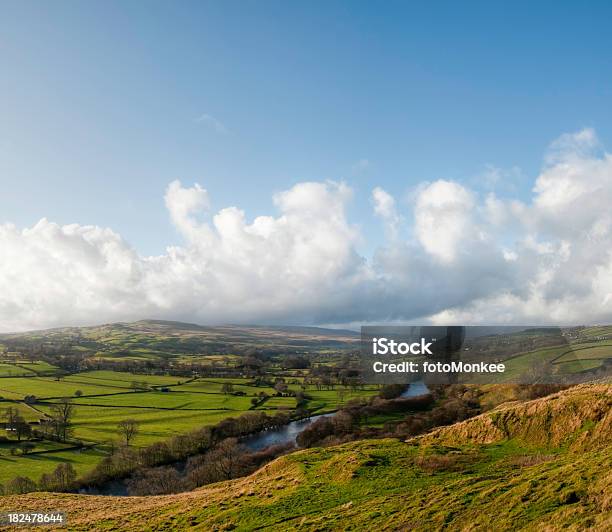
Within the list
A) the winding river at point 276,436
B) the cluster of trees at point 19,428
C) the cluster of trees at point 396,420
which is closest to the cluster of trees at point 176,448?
the winding river at point 276,436

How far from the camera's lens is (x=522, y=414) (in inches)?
1508

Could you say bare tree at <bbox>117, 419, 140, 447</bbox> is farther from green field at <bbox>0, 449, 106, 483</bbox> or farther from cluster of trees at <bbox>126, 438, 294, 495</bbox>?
cluster of trees at <bbox>126, 438, 294, 495</bbox>

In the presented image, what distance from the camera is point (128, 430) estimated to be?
91688mm

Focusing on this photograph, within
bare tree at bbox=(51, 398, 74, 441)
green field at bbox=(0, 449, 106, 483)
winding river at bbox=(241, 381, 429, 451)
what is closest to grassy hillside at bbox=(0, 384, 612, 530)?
green field at bbox=(0, 449, 106, 483)

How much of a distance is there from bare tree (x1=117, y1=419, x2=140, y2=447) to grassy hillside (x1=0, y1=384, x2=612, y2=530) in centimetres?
4645

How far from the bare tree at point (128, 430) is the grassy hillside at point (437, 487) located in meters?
46.5

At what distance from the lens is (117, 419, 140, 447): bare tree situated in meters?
90.4

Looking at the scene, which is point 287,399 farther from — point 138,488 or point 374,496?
point 374,496

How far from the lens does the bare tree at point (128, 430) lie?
90.4 m

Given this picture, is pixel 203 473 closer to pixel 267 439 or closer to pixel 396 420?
pixel 267 439

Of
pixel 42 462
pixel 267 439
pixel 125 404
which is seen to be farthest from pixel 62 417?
pixel 267 439

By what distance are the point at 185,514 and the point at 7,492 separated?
175 ft

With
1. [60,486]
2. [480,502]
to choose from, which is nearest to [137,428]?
[60,486]

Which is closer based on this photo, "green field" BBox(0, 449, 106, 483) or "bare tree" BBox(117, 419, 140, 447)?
"green field" BBox(0, 449, 106, 483)
